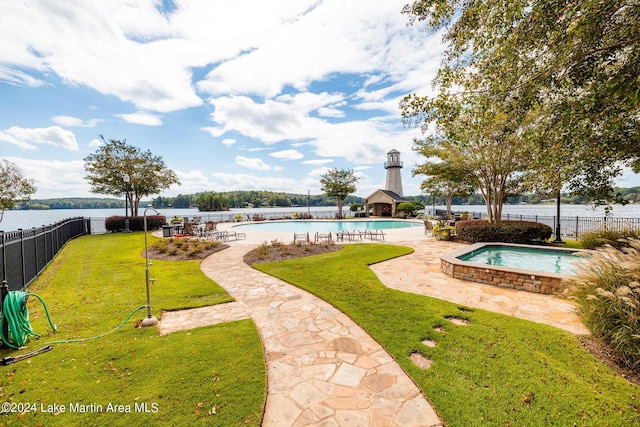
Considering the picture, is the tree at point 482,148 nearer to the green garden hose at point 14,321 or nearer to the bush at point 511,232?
the bush at point 511,232

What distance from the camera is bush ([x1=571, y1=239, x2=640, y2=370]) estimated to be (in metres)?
3.23

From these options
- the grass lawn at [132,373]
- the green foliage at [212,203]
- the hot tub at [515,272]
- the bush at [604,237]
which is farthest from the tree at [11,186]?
the green foliage at [212,203]

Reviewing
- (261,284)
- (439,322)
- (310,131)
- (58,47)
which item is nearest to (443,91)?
(439,322)

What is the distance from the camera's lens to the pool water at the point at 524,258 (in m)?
8.67

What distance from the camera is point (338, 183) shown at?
3120 centimetres

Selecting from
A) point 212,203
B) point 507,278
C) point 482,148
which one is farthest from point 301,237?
point 212,203

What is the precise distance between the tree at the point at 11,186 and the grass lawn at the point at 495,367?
75.6 ft

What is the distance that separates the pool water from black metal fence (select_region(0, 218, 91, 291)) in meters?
11.7

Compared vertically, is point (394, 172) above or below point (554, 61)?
above

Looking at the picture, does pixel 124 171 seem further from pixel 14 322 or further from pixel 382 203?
pixel 382 203

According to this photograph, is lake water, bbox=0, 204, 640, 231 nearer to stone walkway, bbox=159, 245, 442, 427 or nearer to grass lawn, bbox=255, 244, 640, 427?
grass lawn, bbox=255, 244, 640, 427

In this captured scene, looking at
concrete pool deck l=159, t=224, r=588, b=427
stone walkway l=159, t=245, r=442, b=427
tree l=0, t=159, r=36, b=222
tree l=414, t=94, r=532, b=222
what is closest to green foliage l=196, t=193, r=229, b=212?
tree l=0, t=159, r=36, b=222

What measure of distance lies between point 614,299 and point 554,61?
12.1 ft

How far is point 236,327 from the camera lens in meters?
4.50
